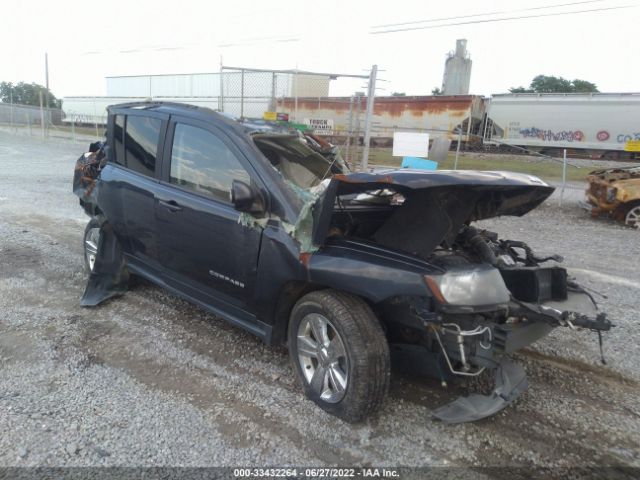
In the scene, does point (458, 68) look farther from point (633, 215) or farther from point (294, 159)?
point (294, 159)

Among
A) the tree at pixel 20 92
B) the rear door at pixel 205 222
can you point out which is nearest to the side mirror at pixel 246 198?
the rear door at pixel 205 222

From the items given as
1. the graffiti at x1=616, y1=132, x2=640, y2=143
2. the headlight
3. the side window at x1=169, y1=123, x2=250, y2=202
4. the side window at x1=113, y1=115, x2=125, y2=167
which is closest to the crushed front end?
the headlight

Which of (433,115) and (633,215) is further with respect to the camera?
(433,115)

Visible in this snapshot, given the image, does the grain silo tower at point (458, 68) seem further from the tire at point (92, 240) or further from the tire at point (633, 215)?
the tire at point (92, 240)

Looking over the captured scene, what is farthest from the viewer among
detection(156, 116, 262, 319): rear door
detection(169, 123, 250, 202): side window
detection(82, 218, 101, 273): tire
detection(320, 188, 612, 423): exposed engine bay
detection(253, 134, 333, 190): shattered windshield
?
detection(82, 218, 101, 273): tire

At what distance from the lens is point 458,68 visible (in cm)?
3884

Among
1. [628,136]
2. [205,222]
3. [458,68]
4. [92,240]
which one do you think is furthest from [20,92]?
[205,222]

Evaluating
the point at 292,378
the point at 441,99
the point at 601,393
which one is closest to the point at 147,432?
the point at 292,378

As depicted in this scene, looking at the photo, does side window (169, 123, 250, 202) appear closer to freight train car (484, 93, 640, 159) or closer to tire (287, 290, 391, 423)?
tire (287, 290, 391, 423)

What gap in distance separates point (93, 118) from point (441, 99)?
67.5ft

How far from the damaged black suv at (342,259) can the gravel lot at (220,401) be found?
227mm

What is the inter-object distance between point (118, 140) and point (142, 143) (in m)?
0.47

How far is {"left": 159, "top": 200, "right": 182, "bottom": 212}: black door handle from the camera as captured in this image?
3.81 metres

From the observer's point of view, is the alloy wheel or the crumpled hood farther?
the alloy wheel
